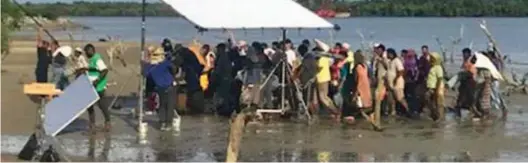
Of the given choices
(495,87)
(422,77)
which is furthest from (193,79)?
(495,87)

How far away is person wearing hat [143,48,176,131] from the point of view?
18.4 metres

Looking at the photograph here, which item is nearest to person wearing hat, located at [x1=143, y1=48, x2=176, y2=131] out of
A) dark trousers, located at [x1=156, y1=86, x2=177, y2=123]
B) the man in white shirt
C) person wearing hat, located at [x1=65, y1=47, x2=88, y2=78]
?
dark trousers, located at [x1=156, y1=86, x2=177, y2=123]

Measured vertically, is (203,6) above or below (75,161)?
above

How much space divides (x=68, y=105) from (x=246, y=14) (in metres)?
4.96

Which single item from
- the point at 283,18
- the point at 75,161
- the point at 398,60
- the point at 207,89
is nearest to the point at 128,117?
the point at 207,89

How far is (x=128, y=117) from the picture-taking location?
68.0ft

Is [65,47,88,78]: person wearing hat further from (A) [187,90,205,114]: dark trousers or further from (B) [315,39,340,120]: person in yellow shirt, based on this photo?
(B) [315,39,340,120]: person in yellow shirt

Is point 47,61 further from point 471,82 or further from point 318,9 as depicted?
point 471,82

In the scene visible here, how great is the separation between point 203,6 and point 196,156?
15.4 ft

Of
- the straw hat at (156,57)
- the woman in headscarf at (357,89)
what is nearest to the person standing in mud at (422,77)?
the woman in headscarf at (357,89)

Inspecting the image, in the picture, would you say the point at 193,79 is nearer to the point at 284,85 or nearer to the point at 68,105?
the point at 284,85

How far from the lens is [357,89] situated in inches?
777

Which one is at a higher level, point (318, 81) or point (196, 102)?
point (318, 81)

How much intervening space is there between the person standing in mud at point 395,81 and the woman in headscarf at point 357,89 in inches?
20.7
